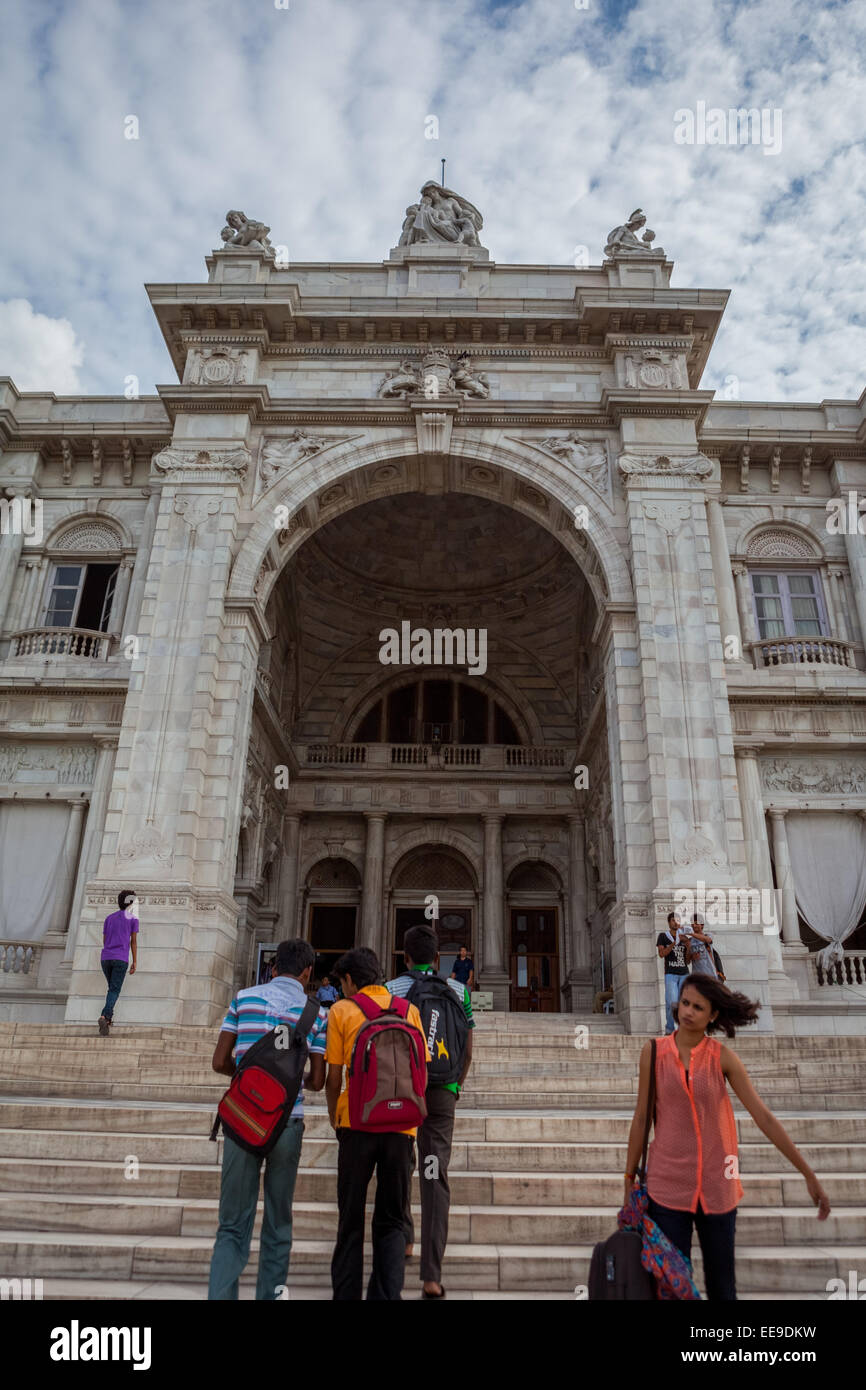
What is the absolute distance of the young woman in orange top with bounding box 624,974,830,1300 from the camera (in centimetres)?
376

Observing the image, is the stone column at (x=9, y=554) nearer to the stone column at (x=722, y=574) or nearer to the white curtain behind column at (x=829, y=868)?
the stone column at (x=722, y=574)

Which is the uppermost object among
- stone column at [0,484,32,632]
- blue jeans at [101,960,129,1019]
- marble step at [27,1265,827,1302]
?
stone column at [0,484,32,632]

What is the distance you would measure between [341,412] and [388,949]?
1342cm

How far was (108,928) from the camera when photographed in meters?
12.4

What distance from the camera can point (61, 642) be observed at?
754 inches

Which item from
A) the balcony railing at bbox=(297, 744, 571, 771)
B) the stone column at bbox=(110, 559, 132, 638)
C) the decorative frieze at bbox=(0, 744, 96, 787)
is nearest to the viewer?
the decorative frieze at bbox=(0, 744, 96, 787)

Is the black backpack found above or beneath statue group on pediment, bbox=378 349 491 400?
beneath

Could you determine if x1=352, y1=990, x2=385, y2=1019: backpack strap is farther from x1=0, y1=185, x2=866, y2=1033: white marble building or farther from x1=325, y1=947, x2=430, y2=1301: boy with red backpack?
x1=0, y1=185, x2=866, y2=1033: white marble building

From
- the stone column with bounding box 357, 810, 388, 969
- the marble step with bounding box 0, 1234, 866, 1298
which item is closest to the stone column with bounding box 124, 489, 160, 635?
the stone column with bounding box 357, 810, 388, 969

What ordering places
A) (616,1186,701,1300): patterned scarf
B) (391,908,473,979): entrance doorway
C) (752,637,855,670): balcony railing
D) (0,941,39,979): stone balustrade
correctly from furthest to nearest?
1. (391,908,473,979): entrance doorway
2. (752,637,855,670): balcony railing
3. (0,941,39,979): stone balustrade
4. (616,1186,701,1300): patterned scarf

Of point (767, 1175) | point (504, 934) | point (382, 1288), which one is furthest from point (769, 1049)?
point (504, 934)

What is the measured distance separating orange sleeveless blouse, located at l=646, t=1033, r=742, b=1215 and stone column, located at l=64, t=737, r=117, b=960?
14.7 m

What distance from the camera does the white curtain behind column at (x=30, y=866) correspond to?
56.6 ft

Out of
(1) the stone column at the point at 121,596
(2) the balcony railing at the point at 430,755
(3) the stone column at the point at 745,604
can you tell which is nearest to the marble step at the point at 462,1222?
(3) the stone column at the point at 745,604
